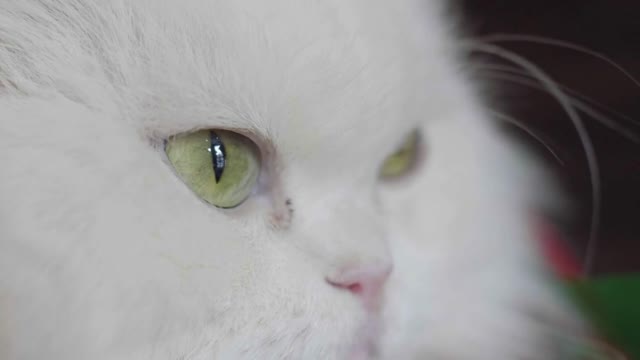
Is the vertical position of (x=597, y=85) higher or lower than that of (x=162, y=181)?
higher

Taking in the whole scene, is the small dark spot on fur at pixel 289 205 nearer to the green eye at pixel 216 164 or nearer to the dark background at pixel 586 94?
the green eye at pixel 216 164

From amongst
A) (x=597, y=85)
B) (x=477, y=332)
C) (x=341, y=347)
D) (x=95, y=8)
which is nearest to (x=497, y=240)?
(x=477, y=332)

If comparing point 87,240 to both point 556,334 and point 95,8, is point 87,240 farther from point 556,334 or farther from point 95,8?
point 556,334

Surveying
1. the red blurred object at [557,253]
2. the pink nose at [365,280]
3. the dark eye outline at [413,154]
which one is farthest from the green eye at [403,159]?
the red blurred object at [557,253]

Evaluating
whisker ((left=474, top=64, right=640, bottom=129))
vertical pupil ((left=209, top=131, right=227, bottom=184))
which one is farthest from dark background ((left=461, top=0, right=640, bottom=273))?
vertical pupil ((left=209, top=131, right=227, bottom=184))

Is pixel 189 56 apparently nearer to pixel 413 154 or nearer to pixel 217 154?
pixel 217 154

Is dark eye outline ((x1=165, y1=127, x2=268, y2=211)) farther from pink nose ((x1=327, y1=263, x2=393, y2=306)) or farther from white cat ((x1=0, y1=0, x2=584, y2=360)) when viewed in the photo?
pink nose ((x1=327, y1=263, x2=393, y2=306))

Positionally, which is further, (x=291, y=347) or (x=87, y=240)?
(x=291, y=347)
